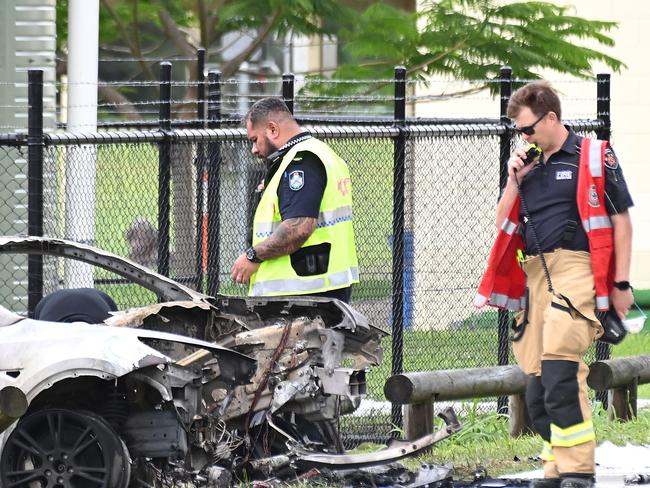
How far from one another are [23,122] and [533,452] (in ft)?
15.5

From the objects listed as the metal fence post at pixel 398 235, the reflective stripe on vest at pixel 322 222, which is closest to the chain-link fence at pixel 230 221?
the metal fence post at pixel 398 235

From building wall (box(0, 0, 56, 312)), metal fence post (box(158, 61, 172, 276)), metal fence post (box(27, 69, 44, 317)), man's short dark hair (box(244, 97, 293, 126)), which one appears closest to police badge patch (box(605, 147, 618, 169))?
man's short dark hair (box(244, 97, 293, 126))

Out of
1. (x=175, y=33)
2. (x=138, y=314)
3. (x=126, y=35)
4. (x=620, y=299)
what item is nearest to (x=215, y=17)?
(x=175, y=33)

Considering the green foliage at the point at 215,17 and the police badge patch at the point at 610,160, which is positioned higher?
the green foliage at the point at 215,17

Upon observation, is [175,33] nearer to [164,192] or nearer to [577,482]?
[164,192]

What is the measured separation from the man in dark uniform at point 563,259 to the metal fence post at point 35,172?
118 inches

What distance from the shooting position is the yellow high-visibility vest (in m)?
7.80

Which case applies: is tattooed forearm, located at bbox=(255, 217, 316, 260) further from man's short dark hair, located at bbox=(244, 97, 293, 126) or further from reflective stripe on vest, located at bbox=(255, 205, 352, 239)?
man's short dark hair, located at bbox=(244, 97, 293, 126)

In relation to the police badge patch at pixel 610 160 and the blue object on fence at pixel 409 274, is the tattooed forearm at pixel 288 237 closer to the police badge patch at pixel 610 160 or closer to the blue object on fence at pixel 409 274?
the police badge patch at pixel 610 160

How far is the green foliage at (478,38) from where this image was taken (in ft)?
51.1

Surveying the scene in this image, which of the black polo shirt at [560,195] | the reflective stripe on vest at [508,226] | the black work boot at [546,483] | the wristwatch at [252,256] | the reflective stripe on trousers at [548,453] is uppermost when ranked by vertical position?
the black polo shirt at [560,195]

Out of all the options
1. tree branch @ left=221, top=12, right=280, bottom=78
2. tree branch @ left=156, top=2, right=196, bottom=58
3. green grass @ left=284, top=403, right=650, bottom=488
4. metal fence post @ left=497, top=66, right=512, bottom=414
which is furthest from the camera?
Answer: tree branch @ left=156, top=2, right=196, bottom=58

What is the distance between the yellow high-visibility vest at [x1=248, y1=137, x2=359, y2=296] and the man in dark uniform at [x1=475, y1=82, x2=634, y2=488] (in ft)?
3.17

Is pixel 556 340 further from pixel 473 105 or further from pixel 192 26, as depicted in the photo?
pixel 192 26
